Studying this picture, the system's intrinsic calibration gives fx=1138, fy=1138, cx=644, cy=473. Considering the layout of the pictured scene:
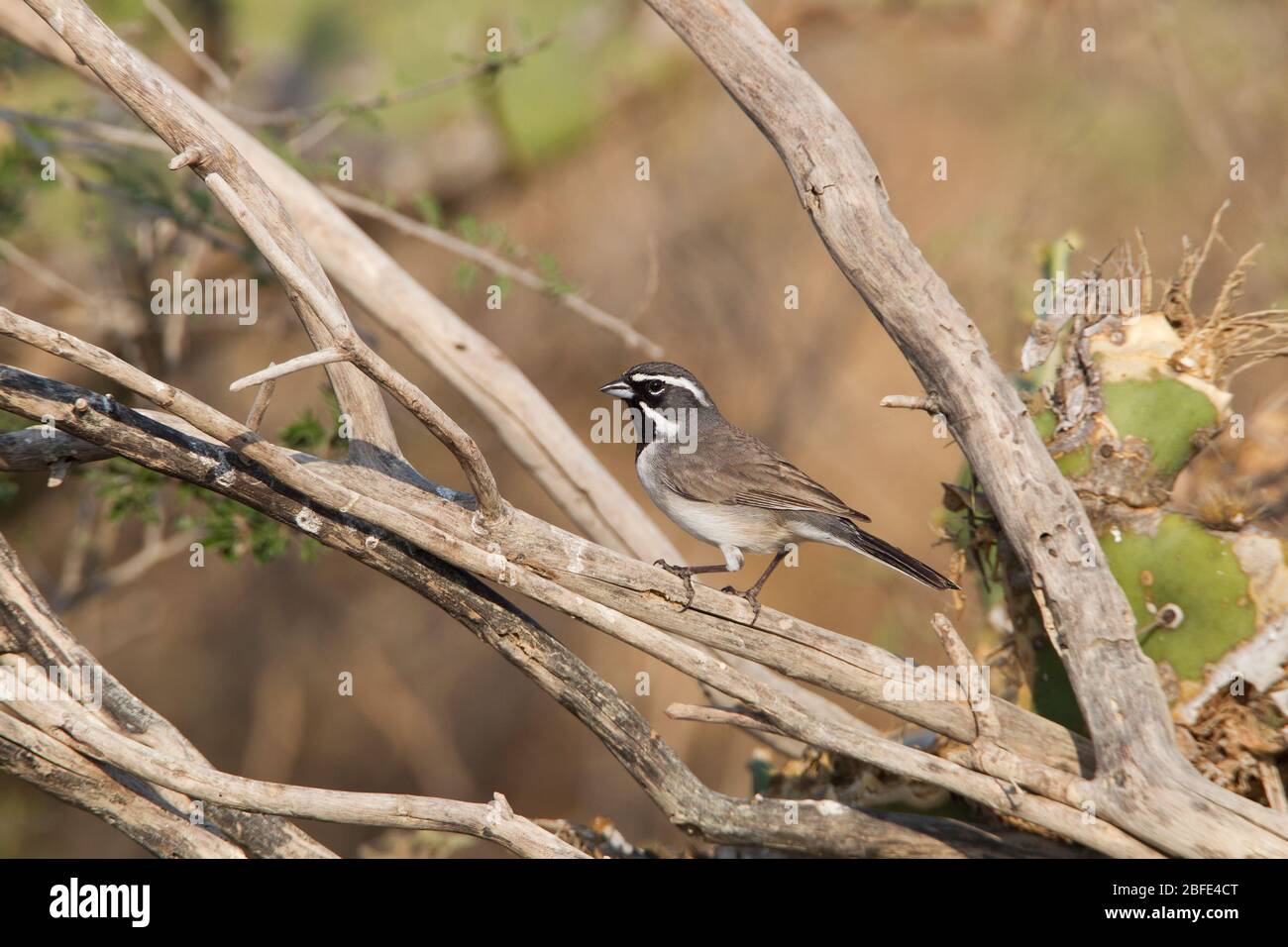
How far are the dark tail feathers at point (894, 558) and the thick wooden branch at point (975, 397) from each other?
409 mm

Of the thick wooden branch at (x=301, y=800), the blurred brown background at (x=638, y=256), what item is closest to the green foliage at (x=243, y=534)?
the thick wooden branch at (x=301, y=800)

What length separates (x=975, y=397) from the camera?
3629 millimetres

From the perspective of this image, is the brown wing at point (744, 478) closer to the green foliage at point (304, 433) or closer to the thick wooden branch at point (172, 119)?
the green foliage at point (304, 433)

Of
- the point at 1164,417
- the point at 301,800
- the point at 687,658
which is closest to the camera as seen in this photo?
the point at 301,800

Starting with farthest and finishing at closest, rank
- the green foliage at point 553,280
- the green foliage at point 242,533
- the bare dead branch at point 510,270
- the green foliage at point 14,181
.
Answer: the green foliage at point 14,181, the bare dead branch at point 510,270, the green foliage at point 553,280, the green foliage at point 242,533

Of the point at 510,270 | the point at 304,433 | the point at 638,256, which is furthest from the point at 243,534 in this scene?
the point at 638,256

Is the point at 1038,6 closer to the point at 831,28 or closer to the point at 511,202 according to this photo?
the point at 831,28

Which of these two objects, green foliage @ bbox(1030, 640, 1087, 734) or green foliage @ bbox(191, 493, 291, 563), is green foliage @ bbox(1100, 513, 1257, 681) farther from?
green foliage @ bbox(191, 493, 291, 563)

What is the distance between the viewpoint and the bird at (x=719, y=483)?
4.75 metres

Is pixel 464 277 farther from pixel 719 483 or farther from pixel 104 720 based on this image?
pixel 104 720

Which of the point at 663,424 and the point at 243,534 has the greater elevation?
the point at 663,424

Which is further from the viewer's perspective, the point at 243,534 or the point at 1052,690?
the point at 243,534

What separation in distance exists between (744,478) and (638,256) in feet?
18.5

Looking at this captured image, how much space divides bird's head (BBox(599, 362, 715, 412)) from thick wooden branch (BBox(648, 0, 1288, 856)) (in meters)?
1.61
